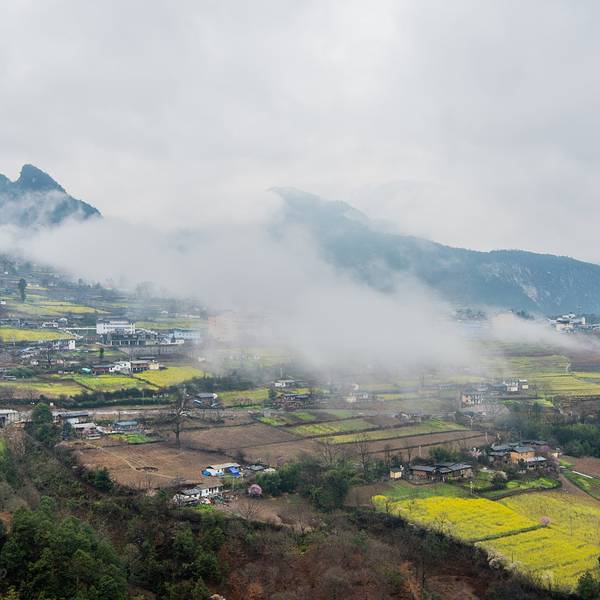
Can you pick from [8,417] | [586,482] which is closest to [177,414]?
[8,417]

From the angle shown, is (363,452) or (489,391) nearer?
(363,452)

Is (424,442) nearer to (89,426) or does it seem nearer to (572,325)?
(89,426)

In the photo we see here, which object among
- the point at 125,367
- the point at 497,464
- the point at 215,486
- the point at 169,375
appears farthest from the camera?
the point at 125,367

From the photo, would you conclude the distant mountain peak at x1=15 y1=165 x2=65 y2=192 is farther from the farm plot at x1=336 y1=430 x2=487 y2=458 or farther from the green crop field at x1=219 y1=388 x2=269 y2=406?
the farm plot at x1=336 y1=430 x2=487 y2=458

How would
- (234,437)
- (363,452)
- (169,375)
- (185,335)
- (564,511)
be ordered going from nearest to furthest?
1. (564,511)
2. (363,452)
3. (234,437)
4. (169,375)
5. (185,335)

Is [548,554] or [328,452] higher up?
[328,452]

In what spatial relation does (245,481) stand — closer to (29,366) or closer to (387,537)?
(387,537)

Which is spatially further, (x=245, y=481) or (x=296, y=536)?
(x=245, y=481)

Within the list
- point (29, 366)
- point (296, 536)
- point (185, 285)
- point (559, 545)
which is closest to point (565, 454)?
point (559, 545)
